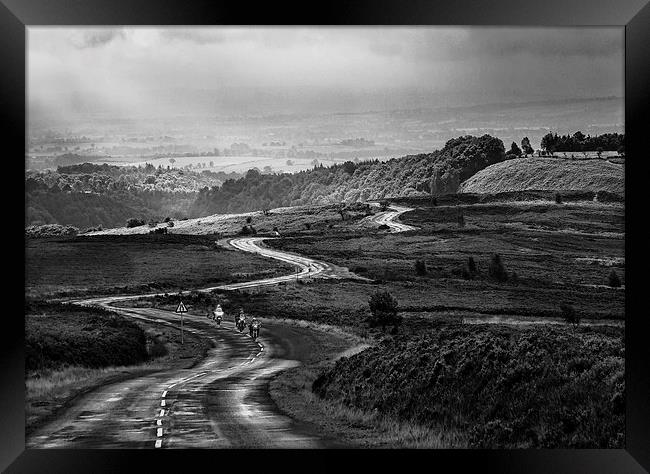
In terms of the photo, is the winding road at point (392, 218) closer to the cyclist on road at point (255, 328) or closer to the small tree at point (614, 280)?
the cyclist on road at point (255, 328)

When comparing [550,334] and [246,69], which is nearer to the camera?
[550,334]

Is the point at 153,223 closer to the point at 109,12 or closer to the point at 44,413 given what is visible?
the point at 44,413

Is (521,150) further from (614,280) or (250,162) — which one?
(250,162)

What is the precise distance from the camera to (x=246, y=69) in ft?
83.2

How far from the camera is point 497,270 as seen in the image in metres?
28.4

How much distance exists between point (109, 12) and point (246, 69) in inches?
393

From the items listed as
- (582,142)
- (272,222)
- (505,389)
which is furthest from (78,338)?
(582,142)

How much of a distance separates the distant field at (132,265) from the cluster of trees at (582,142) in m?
9.92

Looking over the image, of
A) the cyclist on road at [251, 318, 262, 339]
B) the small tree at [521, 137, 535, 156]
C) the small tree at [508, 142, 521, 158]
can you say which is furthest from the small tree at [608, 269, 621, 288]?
the cyclist on road at [251, 318, 262, 339]

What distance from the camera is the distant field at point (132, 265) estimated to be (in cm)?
2561

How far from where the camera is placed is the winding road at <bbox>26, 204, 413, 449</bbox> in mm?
17688

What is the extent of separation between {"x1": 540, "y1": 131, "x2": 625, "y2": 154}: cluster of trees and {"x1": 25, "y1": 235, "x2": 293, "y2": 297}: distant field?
32.6 feet
